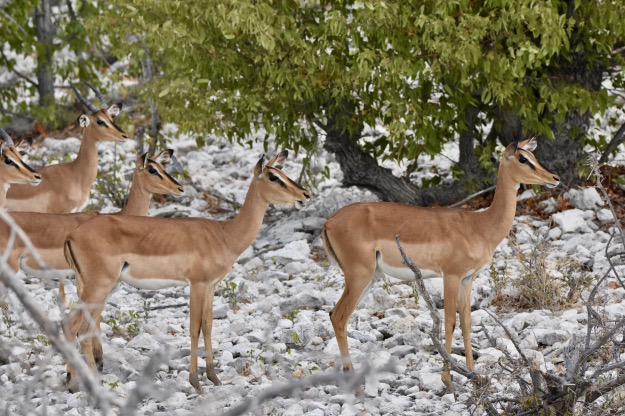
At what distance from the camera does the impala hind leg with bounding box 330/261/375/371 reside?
747 centimetres

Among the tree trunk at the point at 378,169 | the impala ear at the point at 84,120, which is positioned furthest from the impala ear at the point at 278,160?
the impala ear at the point at 84,120

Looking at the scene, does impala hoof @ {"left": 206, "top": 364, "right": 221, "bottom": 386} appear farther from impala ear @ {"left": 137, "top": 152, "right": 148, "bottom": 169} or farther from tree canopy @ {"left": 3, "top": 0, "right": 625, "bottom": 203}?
A: tree canopy @ {"left": 3, "top": 0, "right": 625, "bottom": 203}

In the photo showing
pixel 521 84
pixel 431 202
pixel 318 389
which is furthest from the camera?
pixel 431 202

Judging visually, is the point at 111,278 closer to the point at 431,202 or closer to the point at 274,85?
the point at 274,85

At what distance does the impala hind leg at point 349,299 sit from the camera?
7.47 metres

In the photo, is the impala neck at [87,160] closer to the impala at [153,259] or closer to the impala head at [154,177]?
the impala head at [154,177]

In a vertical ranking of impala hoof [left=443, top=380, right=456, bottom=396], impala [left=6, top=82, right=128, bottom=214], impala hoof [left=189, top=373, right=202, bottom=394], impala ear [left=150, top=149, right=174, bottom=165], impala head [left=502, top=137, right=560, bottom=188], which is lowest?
impala hoof [left=443, top=380, right=456, bottom=396]

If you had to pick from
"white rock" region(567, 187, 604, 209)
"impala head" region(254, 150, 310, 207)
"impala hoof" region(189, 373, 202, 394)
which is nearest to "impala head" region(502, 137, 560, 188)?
"impala head" region(254, 150, 310, 207)

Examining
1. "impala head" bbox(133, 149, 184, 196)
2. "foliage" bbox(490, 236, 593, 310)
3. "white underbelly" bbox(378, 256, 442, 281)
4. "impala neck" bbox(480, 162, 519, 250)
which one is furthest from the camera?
"impala head" bbox(133, 149, 184, 196)

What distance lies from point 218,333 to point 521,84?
3.98 meters

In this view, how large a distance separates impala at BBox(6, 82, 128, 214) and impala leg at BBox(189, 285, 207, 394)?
3911 mm

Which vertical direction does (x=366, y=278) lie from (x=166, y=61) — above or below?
below

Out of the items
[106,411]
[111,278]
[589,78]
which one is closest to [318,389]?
[111,278]

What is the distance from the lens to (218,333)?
8.62 m
